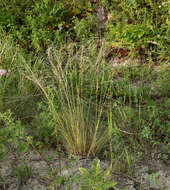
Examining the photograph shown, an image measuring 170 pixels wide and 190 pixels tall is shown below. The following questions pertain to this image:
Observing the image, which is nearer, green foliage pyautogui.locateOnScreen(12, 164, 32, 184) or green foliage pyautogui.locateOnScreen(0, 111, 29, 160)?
green foliage pyautogui.locateOnScreen(0, 111, 29, 160)

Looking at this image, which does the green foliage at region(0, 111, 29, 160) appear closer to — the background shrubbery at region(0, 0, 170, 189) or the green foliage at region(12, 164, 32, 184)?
the background shrubbery at region(0, 0, 170, 189)

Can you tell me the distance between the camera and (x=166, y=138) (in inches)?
125

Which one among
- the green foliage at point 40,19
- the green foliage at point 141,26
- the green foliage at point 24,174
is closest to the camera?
the green foliage at point 24,174

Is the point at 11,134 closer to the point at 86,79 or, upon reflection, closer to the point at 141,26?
the point at 86,79

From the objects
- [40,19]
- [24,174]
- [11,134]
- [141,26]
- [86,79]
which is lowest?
[24,174]

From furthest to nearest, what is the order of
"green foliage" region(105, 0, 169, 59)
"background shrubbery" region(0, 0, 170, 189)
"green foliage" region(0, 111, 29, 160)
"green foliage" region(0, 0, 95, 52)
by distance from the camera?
"green foliage" region(0, 0, 95, 52) < "green foliage" region(105, 0, 169, 59) < "background shrubbery" region(0, 0, 170, 189) < "green foliage" region(0, 111, 29, 160)

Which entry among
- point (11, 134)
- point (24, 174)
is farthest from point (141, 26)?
point (24, 174)

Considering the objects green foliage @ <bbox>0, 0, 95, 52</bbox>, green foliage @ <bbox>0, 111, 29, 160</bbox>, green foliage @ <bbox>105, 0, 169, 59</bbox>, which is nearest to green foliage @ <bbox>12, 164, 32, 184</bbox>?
green foliage @ <bbox>0, 111, 29, 160</bbox>

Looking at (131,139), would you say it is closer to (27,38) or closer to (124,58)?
(124,58)

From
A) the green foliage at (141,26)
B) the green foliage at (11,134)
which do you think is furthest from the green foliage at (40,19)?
the green foliage at (11,134)

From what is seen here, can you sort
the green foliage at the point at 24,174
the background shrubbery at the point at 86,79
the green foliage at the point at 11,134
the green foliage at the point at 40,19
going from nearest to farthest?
the green foliage at the point at 11,134, the green foliage at the point at 24,174, the background shrubbery at the point at 86,79, the green foliage at the point at 40,19

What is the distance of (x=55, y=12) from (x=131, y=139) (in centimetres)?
356

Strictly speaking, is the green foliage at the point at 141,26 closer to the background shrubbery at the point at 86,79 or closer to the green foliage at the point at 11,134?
the background shrubbery at the point at 86,79

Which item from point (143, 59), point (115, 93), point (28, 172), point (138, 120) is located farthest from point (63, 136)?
point (143, 59)
